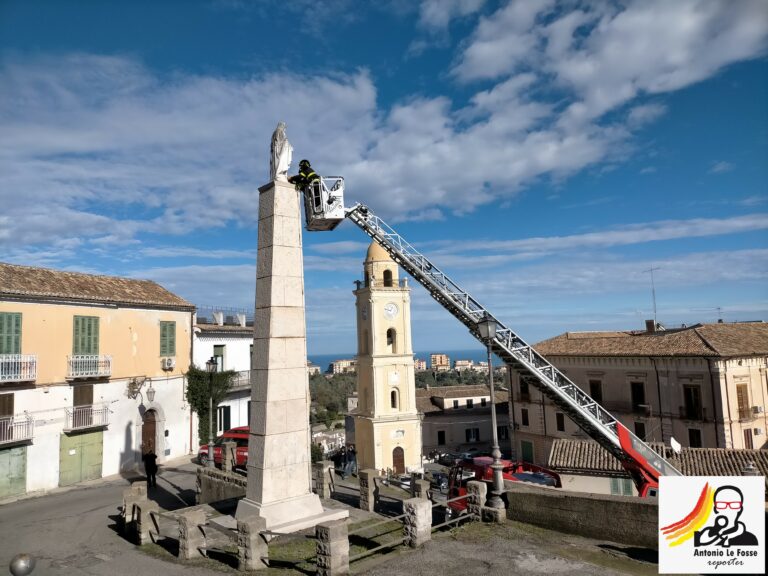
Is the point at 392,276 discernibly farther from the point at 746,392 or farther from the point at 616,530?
the point at 616,530

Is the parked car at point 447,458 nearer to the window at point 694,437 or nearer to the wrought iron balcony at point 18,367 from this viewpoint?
the window at point 694,437

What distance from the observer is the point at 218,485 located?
16.2 meters

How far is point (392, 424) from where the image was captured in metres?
36.8

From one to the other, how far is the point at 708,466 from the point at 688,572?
44.4 ft

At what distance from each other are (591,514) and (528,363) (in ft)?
15.6

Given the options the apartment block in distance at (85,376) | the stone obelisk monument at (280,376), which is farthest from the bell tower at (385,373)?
the stone obelisk monument at (280,376)

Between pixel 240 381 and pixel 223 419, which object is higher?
pixel 240 381

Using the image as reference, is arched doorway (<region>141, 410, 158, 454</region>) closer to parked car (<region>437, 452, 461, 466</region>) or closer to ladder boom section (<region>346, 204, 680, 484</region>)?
ladder boom section (<region>346, 204, 680, 484</region>)

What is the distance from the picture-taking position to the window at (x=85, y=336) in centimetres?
2153

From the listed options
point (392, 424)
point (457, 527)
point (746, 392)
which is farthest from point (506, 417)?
point (457, 527)

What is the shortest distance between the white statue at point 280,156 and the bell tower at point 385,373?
25.3 metres

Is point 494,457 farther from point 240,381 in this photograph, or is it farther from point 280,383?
point 240,381

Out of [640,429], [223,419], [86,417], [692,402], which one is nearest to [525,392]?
[640,429]

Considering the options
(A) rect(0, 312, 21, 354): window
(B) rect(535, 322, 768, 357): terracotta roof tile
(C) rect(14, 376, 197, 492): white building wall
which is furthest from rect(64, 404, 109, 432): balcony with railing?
(B) rect(535, 322, 768, 357): terracotta roof tile
